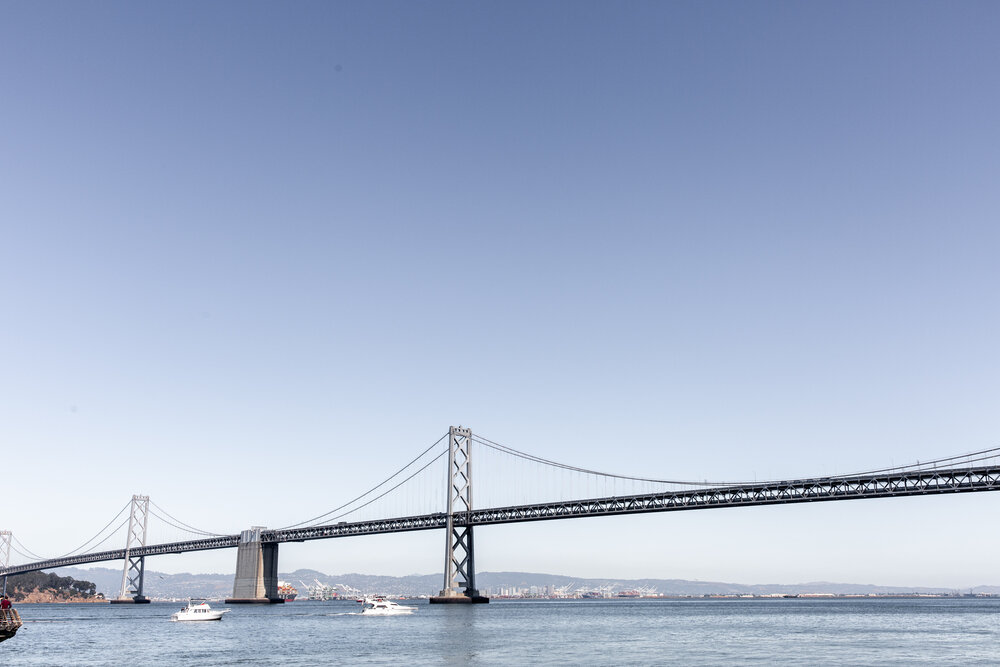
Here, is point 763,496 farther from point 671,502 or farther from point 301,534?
point 301,534

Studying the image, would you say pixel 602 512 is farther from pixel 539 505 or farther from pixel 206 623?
pixel 206 623

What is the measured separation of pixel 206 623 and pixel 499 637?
123 feet

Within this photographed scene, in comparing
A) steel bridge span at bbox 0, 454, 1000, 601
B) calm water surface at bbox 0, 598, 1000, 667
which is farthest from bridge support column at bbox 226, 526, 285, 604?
calm water surface at bbox 0, 598, 1000, 667

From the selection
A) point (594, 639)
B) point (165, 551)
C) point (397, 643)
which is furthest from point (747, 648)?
point (165, 551)

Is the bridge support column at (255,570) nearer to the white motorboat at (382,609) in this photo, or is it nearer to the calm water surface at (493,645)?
the white motorboat at (382,609)

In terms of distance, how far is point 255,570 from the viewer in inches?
4739

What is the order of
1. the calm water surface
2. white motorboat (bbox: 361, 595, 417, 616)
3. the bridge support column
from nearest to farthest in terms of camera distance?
the calm water surface
white motorboat (bbox: 361, 595, 417, 616)
the bridge support column

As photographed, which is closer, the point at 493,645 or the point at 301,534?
the point at 493,645

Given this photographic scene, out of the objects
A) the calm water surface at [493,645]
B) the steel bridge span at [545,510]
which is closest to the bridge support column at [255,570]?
the steel bridge span at [545,510]

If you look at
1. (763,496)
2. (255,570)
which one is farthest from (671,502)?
(255,570)

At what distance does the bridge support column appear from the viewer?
388 feet

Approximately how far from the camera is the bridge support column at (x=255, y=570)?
118m

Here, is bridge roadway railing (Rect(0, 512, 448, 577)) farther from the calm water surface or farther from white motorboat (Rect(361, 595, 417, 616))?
the calm water surface

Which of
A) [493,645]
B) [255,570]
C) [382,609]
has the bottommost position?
[382,609]
